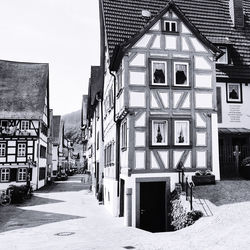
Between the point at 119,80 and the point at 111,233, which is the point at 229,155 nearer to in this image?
the point at 119,80

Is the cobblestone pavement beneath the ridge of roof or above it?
beneath

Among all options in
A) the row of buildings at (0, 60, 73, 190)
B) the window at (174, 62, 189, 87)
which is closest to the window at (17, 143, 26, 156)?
the row of buildings at (0, 60, 73, 190)

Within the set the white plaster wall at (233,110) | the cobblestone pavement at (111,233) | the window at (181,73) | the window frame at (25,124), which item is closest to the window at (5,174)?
the window frame at (25,124)

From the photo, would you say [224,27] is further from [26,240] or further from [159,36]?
[26,240]

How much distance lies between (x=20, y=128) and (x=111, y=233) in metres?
24.9

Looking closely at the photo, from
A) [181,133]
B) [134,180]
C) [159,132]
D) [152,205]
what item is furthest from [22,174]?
[181,133]

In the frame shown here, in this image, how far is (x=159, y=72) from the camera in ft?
54.5

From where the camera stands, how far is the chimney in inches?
884

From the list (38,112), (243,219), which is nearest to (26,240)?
(243,219)

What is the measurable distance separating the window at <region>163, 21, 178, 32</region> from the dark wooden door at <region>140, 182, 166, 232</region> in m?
7.24

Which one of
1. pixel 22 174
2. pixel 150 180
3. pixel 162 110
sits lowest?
pixel 22 174

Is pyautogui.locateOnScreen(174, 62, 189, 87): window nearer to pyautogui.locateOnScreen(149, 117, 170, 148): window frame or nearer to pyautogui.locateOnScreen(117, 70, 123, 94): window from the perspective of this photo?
pyautogui.locateOnScreen(149, 117, 170, 148): window frame

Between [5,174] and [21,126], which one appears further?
[21,126]

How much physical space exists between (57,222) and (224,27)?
49.2 ft
